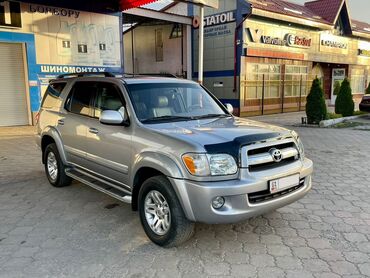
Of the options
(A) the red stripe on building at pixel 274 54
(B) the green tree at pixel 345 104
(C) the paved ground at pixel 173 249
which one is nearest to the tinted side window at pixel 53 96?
(C) the paved ground at pixel 173 249

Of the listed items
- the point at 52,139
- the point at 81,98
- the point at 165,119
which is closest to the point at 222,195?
the point at 165,119

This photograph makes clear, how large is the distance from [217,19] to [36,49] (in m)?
9.62

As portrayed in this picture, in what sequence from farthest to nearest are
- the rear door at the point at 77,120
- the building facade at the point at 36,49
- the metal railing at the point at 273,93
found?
1. the metal railing at the point at 273,93
2. the building facade at the point at 36,49
3. the rear door at the point at 77,120

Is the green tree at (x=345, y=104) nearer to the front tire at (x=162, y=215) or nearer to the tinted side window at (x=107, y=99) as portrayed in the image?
the tinted side window at (x=107, y=99)

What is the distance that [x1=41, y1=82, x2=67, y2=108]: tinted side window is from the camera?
5.54 m

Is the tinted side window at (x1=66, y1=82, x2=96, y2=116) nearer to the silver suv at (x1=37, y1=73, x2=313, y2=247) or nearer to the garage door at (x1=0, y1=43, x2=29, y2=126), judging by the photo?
the silver suv at (x1=37, y1=73, x2=313, y2=247)

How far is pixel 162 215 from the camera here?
3.55 m

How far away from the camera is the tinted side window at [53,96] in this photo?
554 centimetres

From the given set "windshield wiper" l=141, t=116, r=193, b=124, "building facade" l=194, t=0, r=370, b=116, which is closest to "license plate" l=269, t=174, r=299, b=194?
"windshield wiper" l=141, t=116, r=193, b=124

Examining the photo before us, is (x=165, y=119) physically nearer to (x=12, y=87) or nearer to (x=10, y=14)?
(x=10, y=14)

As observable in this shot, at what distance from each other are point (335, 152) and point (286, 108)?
12148 millimetres

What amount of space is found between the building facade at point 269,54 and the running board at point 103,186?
43.4 feet

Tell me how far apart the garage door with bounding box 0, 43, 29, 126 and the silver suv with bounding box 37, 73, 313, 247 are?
8.76 meters

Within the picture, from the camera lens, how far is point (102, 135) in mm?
4277
